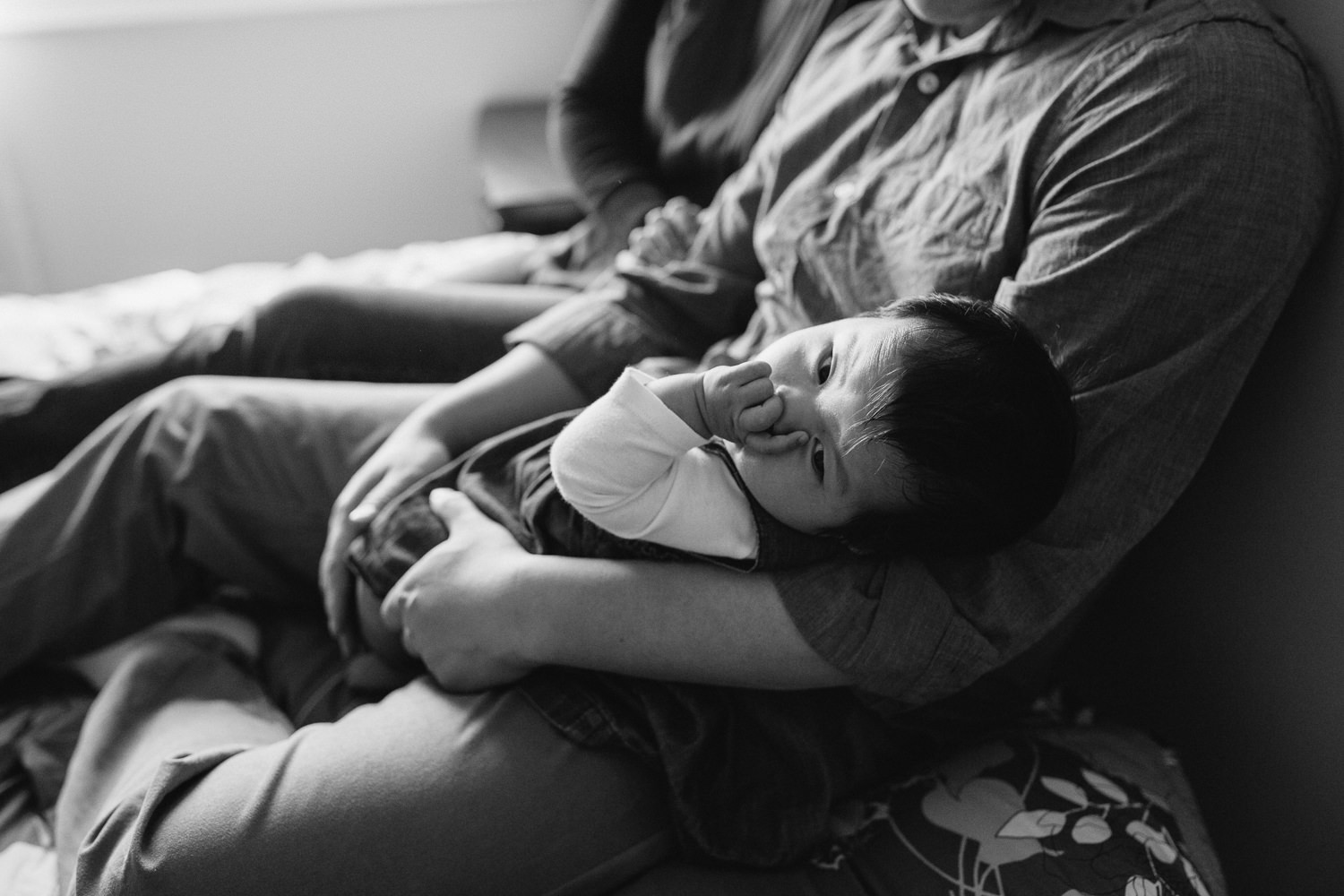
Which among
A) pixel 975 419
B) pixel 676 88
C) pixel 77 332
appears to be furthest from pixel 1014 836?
pixel 77 332

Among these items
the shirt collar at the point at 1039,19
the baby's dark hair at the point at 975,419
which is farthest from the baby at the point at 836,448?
the shirt collar at the point at 1039,19

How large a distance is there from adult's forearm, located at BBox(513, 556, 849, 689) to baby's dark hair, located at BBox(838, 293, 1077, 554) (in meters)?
0.15

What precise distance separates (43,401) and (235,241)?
1500mm

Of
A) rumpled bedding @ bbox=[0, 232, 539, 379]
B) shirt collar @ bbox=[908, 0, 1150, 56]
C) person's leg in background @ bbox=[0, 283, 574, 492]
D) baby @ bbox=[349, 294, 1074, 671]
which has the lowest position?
rumpled bedding @ bbox=[0, 232, 539, 379]

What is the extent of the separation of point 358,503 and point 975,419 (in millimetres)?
614

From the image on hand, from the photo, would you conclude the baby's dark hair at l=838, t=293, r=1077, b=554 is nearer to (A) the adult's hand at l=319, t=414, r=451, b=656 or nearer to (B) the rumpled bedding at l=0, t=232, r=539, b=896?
(A) the adult's hand at l=319, t=414, r=451, b=656

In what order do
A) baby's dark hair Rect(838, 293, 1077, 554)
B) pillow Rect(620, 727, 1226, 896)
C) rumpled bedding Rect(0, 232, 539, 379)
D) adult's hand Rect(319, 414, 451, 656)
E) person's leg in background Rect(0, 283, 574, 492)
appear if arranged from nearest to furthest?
1. baby's dark hair Rect(838, 293, 1077, 554)
2. pillow Rect(620, 727, 1226, 896)
3. adult's hand Rect(319, 414, 451, 656)
4. person's leg in background Rect(0, 283, 574, 492)
5. rumpled bedding Rect(0, 232, 539, 379)

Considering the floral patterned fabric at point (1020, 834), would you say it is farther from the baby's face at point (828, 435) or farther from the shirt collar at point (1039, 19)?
the shirt collar at point (1039, 19)

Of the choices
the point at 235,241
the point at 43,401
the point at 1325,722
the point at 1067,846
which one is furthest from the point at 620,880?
the point at 235,241

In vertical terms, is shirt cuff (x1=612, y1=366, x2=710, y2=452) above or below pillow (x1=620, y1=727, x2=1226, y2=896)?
above

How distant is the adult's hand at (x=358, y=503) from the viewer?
106 centimetres

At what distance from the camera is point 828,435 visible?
862 millimetres

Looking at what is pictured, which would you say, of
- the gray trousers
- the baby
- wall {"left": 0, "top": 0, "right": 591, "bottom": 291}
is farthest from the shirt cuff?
wall {"left": 0, "top": 0, "right": 591, "bottom": 291}

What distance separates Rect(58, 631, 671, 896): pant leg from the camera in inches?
32.2
